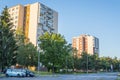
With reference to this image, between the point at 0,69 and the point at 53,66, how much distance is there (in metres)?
26.0

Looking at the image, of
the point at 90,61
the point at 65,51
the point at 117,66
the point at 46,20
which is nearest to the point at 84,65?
the point at 90,61

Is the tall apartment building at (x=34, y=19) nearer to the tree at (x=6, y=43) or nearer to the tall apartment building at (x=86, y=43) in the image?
the tree at (x=6, y=43)

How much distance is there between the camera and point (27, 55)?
8094 centimetres

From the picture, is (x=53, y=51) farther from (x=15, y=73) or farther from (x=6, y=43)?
(x=15, y=73)

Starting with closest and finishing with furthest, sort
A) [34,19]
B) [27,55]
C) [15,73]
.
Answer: [15,73] < [27,55] < [34,19]

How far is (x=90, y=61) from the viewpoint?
119250mm

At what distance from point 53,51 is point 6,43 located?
2583 cm

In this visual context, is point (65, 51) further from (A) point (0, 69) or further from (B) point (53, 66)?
(A) point (0, 69)

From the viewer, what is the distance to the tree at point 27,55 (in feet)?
262

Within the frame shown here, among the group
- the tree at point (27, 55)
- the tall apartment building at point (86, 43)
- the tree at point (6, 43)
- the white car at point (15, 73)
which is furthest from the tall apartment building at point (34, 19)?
the tall apartment building at point (86, 43)

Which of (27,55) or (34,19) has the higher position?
(34,19)

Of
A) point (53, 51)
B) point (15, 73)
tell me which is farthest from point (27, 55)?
point (15, 73)

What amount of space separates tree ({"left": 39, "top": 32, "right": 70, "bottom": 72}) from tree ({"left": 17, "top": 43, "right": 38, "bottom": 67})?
15.1 ft

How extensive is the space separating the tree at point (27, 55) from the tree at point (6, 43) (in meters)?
23.7
